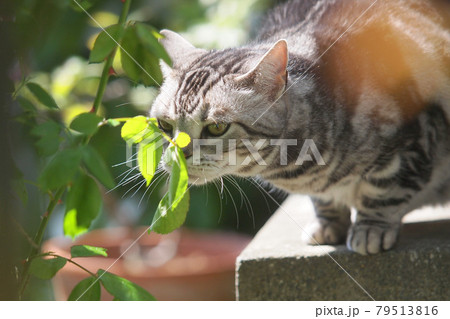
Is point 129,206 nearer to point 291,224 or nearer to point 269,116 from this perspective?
point 291,224

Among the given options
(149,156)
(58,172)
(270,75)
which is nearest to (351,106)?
(270,75)

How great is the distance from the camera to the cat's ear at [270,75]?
118cm

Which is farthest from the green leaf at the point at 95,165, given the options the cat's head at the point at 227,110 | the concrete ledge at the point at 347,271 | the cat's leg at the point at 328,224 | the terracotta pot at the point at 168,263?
the terracotta pot at the point at 168,263

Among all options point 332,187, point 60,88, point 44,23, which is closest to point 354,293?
point 332,187

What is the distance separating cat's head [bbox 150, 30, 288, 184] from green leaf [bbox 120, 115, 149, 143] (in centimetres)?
47

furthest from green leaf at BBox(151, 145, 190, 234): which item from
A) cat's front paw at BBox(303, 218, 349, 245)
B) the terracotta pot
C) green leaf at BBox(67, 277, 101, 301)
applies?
the terracotta pot

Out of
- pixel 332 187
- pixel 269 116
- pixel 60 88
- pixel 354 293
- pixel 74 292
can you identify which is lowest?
pixel 354 293

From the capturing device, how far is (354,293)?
1318mm

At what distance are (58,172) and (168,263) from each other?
1667mm

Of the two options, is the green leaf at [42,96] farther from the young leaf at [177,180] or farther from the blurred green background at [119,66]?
the blurred green background at [119,66]

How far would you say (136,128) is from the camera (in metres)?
0.70

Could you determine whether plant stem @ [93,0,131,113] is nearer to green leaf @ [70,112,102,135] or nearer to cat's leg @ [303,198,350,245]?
green leaf @ [70,112,102,135]

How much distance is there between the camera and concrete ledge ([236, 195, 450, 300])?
1265 mm

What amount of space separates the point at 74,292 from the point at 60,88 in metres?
1.46
